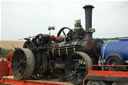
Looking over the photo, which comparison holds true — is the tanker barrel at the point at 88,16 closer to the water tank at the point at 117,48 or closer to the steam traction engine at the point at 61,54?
the steam traction engine at the point at 61,54

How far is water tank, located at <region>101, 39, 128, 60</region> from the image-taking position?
6297mm

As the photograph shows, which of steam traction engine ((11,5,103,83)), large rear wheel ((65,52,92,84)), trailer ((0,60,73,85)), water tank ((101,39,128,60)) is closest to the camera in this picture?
water tank ((101,39,128,60))

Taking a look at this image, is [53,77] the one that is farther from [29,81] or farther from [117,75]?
[117,75]

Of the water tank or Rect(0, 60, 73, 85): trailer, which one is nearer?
the water tank

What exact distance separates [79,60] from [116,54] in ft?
5.12

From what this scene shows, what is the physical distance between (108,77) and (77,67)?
5.68 feet

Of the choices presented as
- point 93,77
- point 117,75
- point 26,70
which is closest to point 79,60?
point 93,77

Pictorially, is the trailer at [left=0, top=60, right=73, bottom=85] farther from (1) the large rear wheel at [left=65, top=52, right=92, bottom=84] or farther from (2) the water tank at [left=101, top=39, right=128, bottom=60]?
(2) the water tank at [left=101, top=39, right=128, bottom=60]

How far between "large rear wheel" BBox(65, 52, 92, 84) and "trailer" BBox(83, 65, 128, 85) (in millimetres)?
575

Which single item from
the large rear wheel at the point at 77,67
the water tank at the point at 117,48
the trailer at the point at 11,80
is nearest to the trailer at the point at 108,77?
the water tank at the point at 117,48

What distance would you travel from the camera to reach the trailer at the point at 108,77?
18.5 feet

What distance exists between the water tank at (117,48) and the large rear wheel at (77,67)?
0.63m

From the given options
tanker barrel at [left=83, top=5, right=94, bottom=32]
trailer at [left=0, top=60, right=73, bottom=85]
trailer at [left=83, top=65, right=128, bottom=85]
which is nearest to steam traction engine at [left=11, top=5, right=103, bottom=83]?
tanker barrel at [left=83, top=5, right=94, bottom=32]

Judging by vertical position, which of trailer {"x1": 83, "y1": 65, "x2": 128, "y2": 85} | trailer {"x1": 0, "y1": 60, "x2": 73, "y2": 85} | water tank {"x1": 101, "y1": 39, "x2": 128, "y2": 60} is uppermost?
water tank {"x1": 101, "y1": 39, "x2": 128, "y2": 60}
